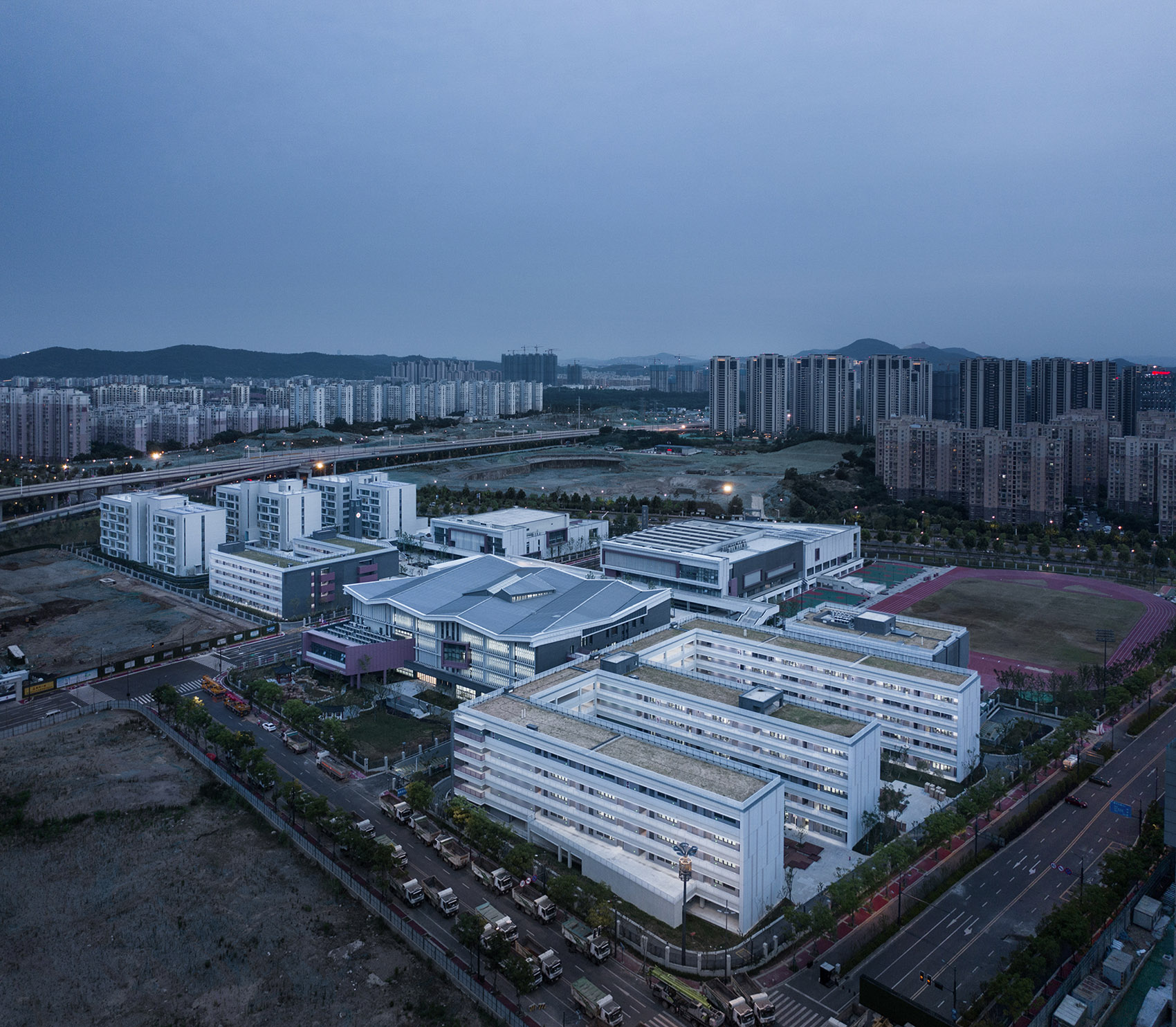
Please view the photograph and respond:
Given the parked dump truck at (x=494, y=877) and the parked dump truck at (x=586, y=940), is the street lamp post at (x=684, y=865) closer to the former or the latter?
the parked dump truck at (x=586, y=940)

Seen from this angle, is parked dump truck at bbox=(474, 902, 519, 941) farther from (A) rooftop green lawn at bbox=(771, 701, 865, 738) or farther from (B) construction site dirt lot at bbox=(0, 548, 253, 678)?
(B) construction site dirt lot at bbox=(0, 548, 253, 678)

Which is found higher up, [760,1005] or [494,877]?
[494,877]

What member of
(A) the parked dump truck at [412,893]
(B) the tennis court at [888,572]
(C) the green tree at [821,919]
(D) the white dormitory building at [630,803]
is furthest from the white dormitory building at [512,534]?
(C) the green tree at [821,919]

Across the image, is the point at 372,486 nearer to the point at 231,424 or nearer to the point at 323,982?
the point at 323,982

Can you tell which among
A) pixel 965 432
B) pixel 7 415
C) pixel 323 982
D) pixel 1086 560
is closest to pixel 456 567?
pixel 323 982

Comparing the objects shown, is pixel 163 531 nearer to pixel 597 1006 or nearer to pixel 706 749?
pixel 706 749

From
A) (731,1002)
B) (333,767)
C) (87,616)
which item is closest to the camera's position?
(731,1002)

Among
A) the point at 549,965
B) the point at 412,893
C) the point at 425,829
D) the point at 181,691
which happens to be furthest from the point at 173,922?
the point at 181,691
